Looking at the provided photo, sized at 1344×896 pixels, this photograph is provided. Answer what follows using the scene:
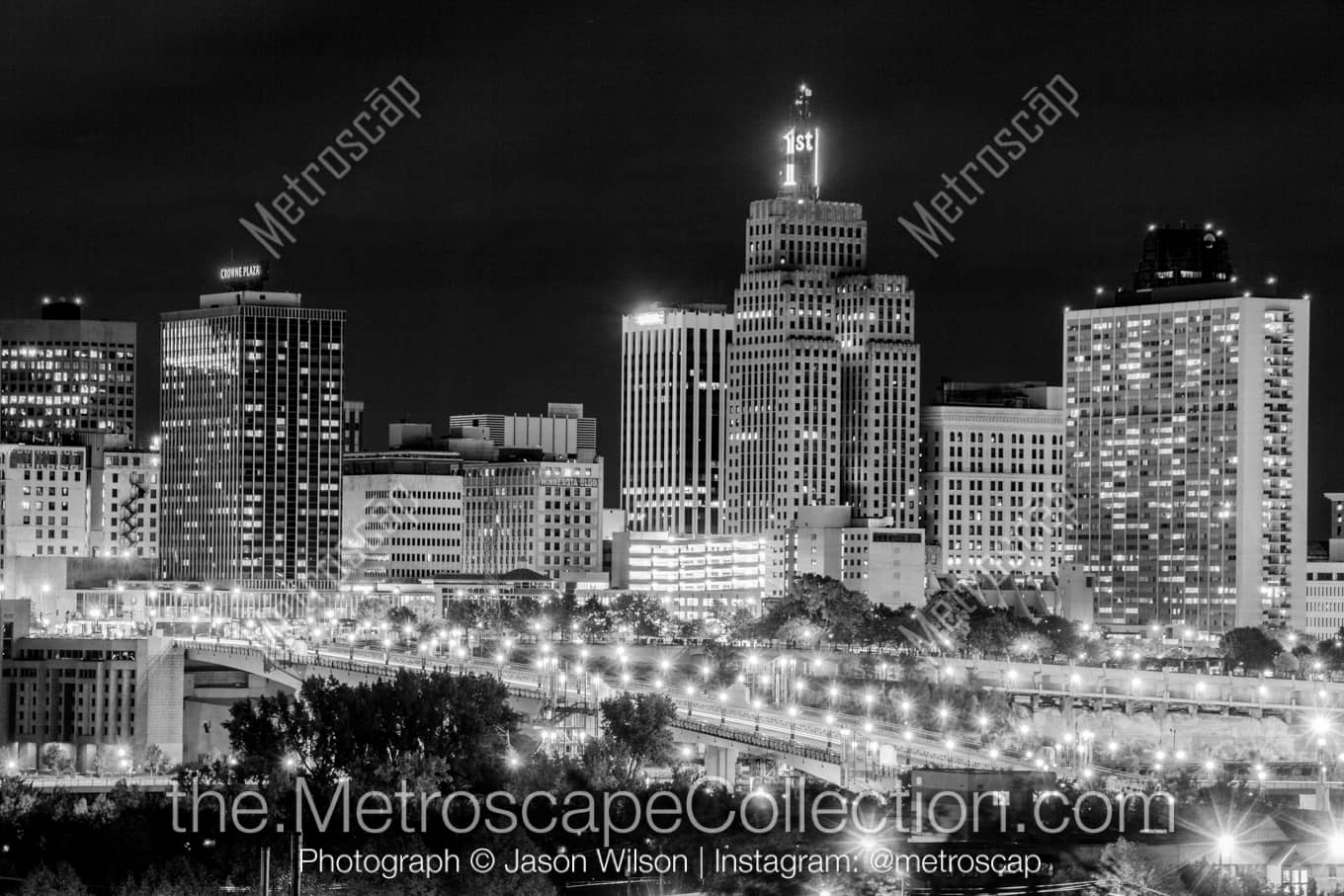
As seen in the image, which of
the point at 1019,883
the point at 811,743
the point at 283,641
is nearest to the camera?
the point at 1019,883

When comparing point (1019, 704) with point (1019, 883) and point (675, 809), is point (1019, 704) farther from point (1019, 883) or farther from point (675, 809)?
point (1019, 883)

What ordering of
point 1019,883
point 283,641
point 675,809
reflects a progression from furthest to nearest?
point 283,641 → point 675,809 → point 1019,883

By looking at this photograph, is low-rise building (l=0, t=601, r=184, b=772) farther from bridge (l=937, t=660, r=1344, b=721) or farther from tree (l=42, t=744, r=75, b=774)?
bridge (l=937, t=660, r=1344, b=721)

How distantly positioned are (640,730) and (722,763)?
17.5ft

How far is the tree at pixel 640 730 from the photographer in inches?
5072

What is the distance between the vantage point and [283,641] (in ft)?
618

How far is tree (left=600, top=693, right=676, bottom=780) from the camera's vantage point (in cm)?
12882

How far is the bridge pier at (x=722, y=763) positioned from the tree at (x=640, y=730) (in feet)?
8.46

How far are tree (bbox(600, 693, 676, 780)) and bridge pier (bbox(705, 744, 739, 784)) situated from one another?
2579 mm

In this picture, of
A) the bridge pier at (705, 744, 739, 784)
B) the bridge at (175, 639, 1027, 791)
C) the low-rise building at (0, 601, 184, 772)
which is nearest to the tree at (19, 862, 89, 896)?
the bridge at (175, 639, 1027, 791)

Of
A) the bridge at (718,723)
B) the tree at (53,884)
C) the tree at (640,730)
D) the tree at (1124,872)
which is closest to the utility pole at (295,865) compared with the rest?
the tree at (53,884)

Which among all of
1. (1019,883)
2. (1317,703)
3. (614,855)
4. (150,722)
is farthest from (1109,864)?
(150,722)

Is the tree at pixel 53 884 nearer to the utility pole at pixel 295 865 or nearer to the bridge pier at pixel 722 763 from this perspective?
the utility pole at pixel 295 865

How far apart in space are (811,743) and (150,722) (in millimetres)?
53782
